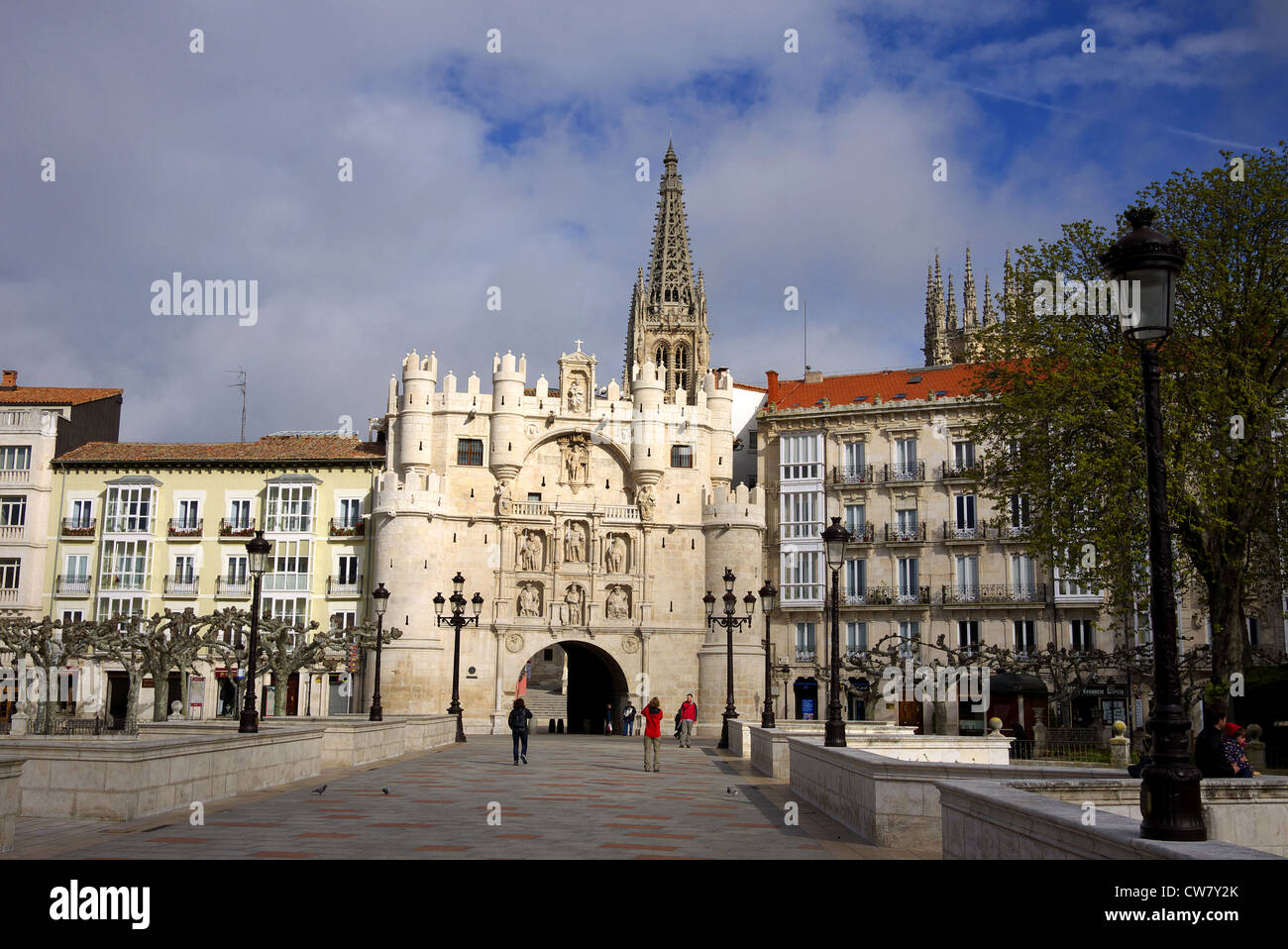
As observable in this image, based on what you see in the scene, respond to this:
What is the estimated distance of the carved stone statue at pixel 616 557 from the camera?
5697 cm

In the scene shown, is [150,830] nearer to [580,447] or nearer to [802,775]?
[802,775]

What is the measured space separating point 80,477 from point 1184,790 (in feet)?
190

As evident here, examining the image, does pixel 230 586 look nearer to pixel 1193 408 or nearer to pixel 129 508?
pixel 129 508

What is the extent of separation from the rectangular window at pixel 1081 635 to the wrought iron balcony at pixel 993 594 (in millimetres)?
1699

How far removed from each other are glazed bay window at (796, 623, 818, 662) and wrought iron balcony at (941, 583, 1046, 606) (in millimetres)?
6730

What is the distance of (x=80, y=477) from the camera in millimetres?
57031

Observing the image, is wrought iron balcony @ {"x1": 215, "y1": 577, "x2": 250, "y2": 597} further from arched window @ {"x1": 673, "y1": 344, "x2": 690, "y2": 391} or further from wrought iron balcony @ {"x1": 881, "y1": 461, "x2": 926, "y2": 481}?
arched window @ {"x1": 673, "y1": 344, "x2": 690, "y2": 391}

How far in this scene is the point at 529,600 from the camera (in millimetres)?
55938

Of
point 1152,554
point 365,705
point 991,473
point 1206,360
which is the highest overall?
point 1206,360

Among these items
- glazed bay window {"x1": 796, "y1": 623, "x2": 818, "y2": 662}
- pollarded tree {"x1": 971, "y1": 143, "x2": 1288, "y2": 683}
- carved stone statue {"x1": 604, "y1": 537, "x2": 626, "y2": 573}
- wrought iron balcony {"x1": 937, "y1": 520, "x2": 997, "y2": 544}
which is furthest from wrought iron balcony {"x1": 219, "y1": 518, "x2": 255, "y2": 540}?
pollarded tree {"x1": 971, "y1": 143, "x2": 1288, "y2": 683}

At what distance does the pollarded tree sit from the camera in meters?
25.6

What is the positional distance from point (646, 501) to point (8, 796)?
47.0 meters

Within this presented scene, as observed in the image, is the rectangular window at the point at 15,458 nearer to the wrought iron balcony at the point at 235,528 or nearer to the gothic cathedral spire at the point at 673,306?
the wrought iron balcony at the point at 235,528
